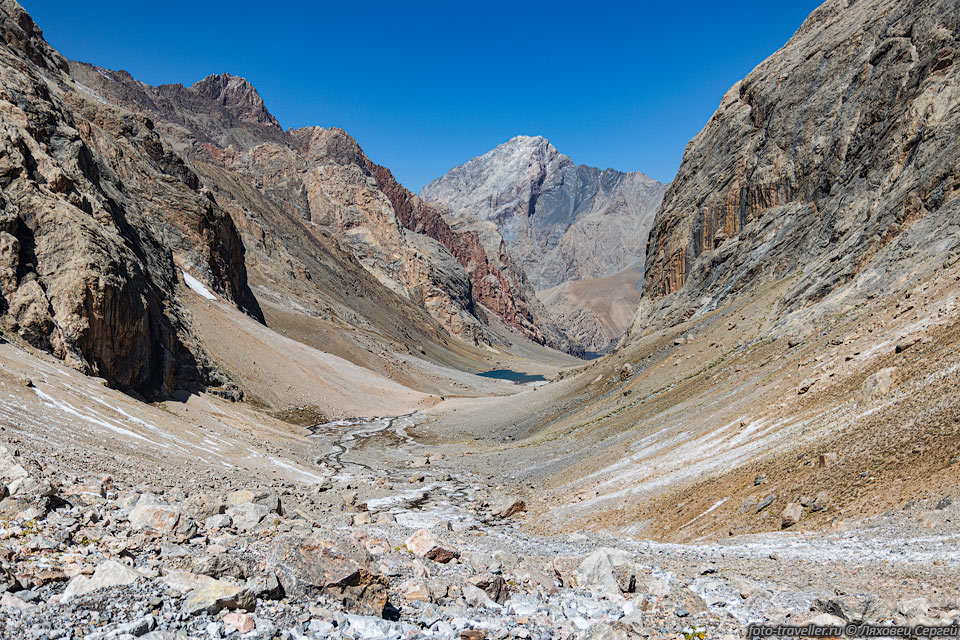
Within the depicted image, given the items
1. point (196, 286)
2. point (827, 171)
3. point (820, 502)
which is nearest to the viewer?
point (820, 502)

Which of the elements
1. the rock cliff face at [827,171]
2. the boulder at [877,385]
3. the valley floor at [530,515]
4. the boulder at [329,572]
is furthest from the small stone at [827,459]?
the rock cliff face at [827,171]

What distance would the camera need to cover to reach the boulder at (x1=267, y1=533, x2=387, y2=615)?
23.5 ft

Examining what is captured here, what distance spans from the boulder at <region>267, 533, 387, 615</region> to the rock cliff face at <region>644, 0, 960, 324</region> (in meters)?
29.0

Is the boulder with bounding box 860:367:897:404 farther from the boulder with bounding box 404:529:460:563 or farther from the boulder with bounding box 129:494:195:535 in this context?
the boulder with bounding box 129:494:195:535

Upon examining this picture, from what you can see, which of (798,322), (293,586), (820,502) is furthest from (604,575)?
(798,322)

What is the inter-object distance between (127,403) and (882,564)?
30.8 m

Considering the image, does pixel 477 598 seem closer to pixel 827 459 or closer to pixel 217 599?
pixel 217 599

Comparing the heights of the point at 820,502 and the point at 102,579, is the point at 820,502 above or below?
above

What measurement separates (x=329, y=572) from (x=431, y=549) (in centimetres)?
342

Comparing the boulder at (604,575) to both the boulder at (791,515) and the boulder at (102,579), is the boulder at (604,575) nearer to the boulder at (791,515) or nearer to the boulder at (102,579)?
the boulder at (791,515)

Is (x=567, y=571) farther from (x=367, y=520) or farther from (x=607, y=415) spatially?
(x=607, y=415)

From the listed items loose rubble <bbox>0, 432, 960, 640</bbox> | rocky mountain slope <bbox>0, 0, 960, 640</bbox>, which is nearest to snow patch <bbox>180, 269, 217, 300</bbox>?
rocky mountain slope <bbox>0, 0, 960, 640</bbox>

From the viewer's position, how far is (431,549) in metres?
10.4

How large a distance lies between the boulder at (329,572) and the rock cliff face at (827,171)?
29.0 meters
